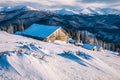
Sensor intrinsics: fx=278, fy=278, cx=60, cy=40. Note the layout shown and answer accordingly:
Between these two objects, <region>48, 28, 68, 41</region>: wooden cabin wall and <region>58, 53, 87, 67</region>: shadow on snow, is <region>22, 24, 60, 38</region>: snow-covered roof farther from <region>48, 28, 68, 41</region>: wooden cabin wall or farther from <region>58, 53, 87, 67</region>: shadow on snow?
<region>58, 53, 87, 67</region>: shadow on snow

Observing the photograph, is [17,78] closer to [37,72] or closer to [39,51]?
[37,72]

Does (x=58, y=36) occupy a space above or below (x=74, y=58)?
below

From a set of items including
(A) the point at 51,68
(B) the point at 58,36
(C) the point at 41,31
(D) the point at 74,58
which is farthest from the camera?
(B) the point at 58,36

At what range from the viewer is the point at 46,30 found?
5128 cm

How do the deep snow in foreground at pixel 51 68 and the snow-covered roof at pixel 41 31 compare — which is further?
the snow-covered roof at pixel 41 31

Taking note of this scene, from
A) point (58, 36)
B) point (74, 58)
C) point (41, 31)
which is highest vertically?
point (74, 58)

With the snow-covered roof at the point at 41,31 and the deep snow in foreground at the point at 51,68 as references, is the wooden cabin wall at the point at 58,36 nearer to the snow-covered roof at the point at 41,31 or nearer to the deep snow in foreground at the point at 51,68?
the snow-covered roof at the point at 41,31

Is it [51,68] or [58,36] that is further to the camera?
[58,36]

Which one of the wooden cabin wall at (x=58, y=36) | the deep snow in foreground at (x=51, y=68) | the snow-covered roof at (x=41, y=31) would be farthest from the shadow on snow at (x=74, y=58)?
the wooden cabin wall at (x=58, y=36)

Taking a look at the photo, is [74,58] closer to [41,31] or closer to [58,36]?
[41,31]

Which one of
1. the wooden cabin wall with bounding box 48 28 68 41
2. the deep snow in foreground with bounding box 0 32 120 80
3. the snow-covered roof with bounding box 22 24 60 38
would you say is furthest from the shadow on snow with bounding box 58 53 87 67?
the wooden cabin wall with bounding box 48 28 68 41

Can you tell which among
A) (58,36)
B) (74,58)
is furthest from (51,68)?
(58,36)

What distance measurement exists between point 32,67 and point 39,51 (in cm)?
461

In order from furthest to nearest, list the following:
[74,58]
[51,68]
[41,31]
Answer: [41,31], [74,58], [51,68]
